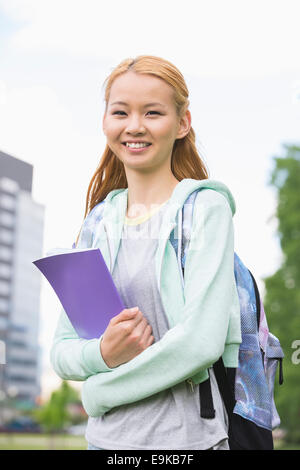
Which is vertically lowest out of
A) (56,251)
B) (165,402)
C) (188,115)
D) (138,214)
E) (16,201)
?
(165,402)

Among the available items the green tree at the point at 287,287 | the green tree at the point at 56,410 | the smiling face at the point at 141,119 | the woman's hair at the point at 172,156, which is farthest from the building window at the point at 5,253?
the smiling face at the point at 141,119

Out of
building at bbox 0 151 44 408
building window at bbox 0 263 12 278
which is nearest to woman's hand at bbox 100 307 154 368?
building at bbox 0 151 44 408

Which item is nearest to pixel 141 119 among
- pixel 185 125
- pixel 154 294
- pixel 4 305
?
pixel 185 125

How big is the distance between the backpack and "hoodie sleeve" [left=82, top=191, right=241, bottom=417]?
0.11 feet

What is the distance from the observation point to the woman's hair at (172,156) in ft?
5.51

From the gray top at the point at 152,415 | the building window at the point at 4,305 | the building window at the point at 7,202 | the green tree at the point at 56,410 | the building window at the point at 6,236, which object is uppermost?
the building window at the point at 7,202

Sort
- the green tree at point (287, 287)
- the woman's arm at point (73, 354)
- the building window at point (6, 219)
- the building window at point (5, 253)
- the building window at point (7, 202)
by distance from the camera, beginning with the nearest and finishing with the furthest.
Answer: the woman's arm at point (73, 354) < the green tree at point (287, 287) < the building window at point (7, 202) < the building window at point (6, 219) < the building window at point (5, 253)

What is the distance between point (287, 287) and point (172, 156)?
50.4 ft

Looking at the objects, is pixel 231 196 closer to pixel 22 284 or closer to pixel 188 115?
pixel 188 115

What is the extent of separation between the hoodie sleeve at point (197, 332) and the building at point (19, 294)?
72108 millimetres

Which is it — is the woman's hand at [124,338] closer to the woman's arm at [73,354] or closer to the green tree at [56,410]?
the woman's arm at [73,354]
